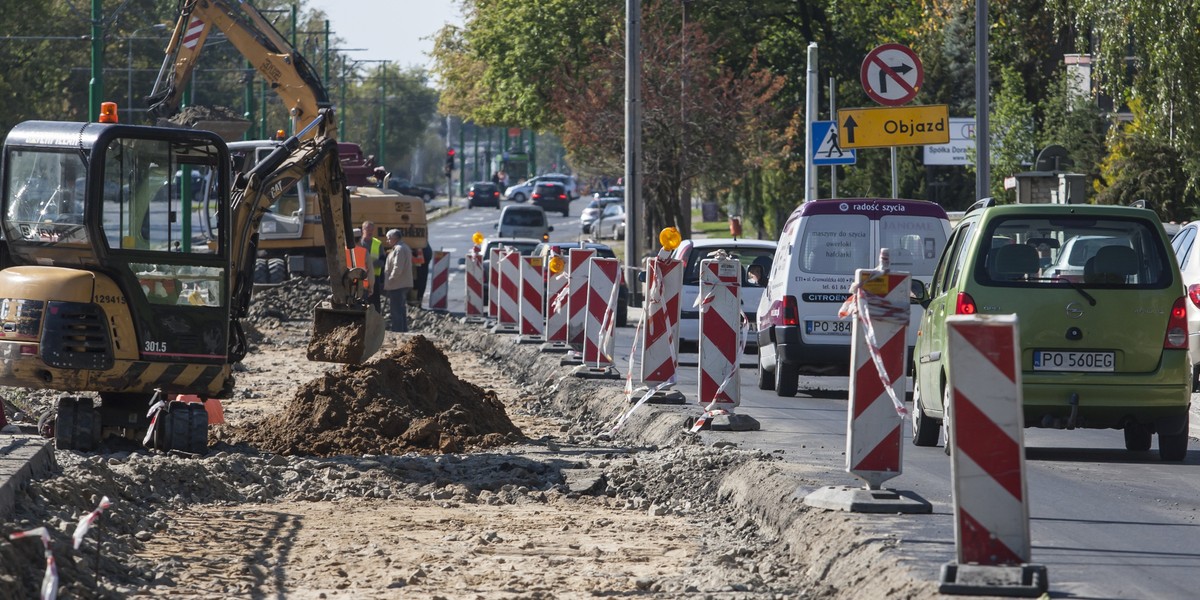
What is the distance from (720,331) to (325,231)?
170 inches

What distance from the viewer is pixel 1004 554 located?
6977mm

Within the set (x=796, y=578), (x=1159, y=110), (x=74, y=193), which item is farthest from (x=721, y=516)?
(x=1159, y=110)

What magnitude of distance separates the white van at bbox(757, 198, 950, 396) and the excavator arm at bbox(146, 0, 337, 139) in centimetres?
1022

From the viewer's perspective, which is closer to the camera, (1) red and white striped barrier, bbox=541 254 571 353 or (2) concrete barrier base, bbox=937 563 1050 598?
(2) concrete barrier base, bbox=937 563 1050 598

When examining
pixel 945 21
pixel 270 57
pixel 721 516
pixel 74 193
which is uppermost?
pixel 945 21

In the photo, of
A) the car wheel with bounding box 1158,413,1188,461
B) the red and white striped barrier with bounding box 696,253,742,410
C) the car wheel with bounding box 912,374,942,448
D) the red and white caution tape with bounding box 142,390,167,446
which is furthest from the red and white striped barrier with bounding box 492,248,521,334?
the car wheel with bounding box 1158,413,1188,461

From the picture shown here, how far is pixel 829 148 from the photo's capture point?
985 inches

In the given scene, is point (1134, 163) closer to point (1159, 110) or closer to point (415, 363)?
point (1159, 110)

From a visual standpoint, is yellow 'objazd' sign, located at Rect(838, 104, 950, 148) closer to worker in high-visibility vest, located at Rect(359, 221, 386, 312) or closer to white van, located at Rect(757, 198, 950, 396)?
white van, located at Rect(757, 198, 950, 396)

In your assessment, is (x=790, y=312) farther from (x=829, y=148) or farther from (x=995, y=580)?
(x=995, y=580)

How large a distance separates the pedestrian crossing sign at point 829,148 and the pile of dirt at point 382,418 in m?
10.1

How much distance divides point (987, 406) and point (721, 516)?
3.96 m

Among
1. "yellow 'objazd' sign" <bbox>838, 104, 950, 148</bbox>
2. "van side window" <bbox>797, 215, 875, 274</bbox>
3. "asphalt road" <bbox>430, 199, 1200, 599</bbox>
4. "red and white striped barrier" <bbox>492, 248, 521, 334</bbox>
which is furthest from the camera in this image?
"red and white striped barrier" <bbox>492, 248, 521, 334</bbox>

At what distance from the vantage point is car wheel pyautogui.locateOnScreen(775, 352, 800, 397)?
17469 mm
